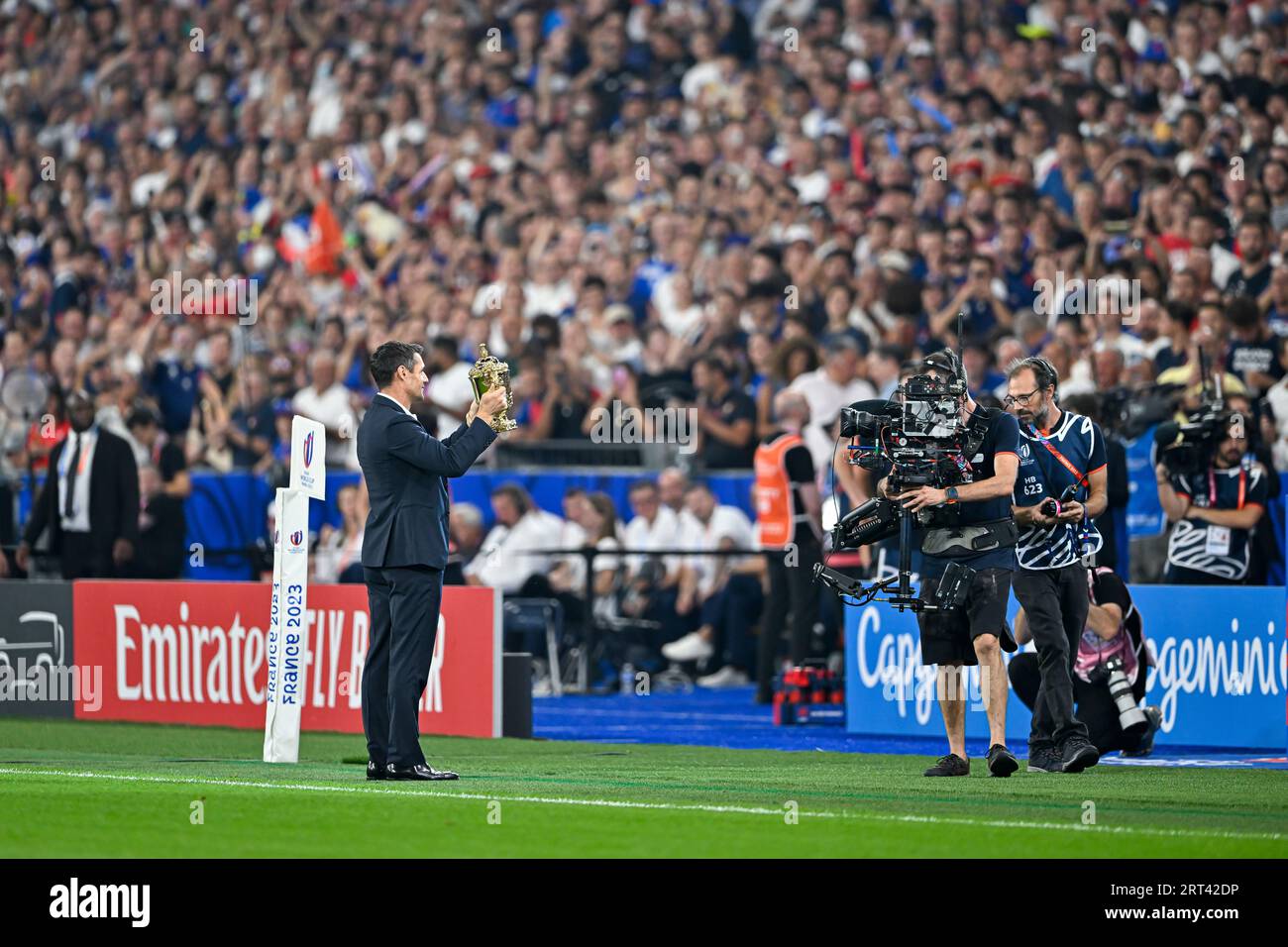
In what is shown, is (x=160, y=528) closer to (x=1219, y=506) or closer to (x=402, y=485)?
(x=1219, y=506)

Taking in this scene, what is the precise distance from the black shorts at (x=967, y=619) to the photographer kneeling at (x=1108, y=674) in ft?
4.52

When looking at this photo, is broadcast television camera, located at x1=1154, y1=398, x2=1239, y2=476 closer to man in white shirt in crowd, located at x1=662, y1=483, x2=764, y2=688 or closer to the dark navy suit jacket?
man in white shirt in crowd, located at x1=662, y1=483, x2=764, y2=688

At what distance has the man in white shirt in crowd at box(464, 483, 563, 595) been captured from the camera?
20203 millimetres

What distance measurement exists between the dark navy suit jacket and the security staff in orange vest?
21.3 ft

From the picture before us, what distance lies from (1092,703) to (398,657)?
4.47 m

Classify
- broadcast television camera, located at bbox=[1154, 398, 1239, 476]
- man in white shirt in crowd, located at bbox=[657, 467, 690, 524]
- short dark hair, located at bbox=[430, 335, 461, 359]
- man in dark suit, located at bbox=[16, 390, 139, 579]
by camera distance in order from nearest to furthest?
broadcast television camera, located at bbox=[1154, 398, 1239, 476], man in dark suit, located at bbox=[16, 390, 139, 579], man in white shirt in crowd, located at bbox=[657, 467, 690, 524], short dark hair, located at bbox=[430, 335, 461, 359]

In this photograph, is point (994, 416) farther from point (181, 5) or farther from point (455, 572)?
point (181, 5)

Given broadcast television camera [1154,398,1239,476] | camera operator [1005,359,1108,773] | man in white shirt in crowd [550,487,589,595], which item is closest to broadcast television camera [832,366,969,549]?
camera operator [1005,359,1108,773]

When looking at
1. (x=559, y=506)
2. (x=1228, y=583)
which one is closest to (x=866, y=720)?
(x=1228, y=583)

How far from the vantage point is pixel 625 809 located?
10.1 meters

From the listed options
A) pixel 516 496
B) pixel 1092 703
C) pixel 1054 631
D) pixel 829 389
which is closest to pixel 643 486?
pixel 516 496

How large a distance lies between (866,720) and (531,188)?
10.5 meters

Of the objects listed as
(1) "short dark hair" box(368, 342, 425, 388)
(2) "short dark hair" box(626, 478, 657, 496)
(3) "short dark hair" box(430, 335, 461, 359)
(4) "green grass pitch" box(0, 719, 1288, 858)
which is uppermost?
(3) "short dark hair" box(430, 335, 461, 359)
